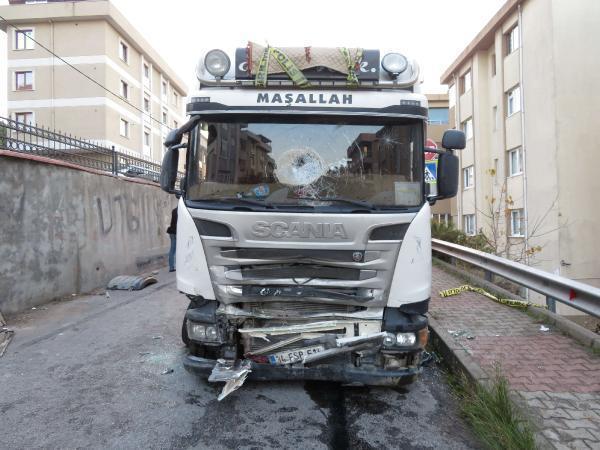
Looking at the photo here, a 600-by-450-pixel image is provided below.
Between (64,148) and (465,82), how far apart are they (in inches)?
962

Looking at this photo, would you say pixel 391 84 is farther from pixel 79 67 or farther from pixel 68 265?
pixel 79 67

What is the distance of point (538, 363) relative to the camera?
4.20 m

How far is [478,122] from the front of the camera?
2345cm

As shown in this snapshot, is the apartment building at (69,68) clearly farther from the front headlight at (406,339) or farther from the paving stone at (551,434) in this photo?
the paving stone at (551,434)

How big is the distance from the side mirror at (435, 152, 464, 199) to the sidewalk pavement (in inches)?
64.6

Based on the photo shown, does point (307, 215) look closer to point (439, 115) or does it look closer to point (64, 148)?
point (64, 148)

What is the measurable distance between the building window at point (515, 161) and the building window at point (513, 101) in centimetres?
180

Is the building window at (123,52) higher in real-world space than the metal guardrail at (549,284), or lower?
higher

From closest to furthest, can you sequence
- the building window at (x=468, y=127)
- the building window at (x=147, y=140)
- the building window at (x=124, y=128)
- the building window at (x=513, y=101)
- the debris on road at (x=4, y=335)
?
1. the debris on road at (x=4, y=335)
2. the building window at (x=513, y=101)
3. the building window at (x=468, y=127)
4. the building window at (x=124, y=128)
5. the building window at (x=147, y=140)

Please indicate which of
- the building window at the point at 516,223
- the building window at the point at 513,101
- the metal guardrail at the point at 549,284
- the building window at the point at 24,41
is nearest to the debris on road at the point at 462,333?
the metal guardrail at the point at 549,284

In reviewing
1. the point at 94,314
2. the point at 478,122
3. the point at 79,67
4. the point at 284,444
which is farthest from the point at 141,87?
the point at 284,444

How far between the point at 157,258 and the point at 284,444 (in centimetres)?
973

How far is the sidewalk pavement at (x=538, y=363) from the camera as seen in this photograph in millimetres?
3088

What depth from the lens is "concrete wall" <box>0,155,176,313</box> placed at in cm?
655
